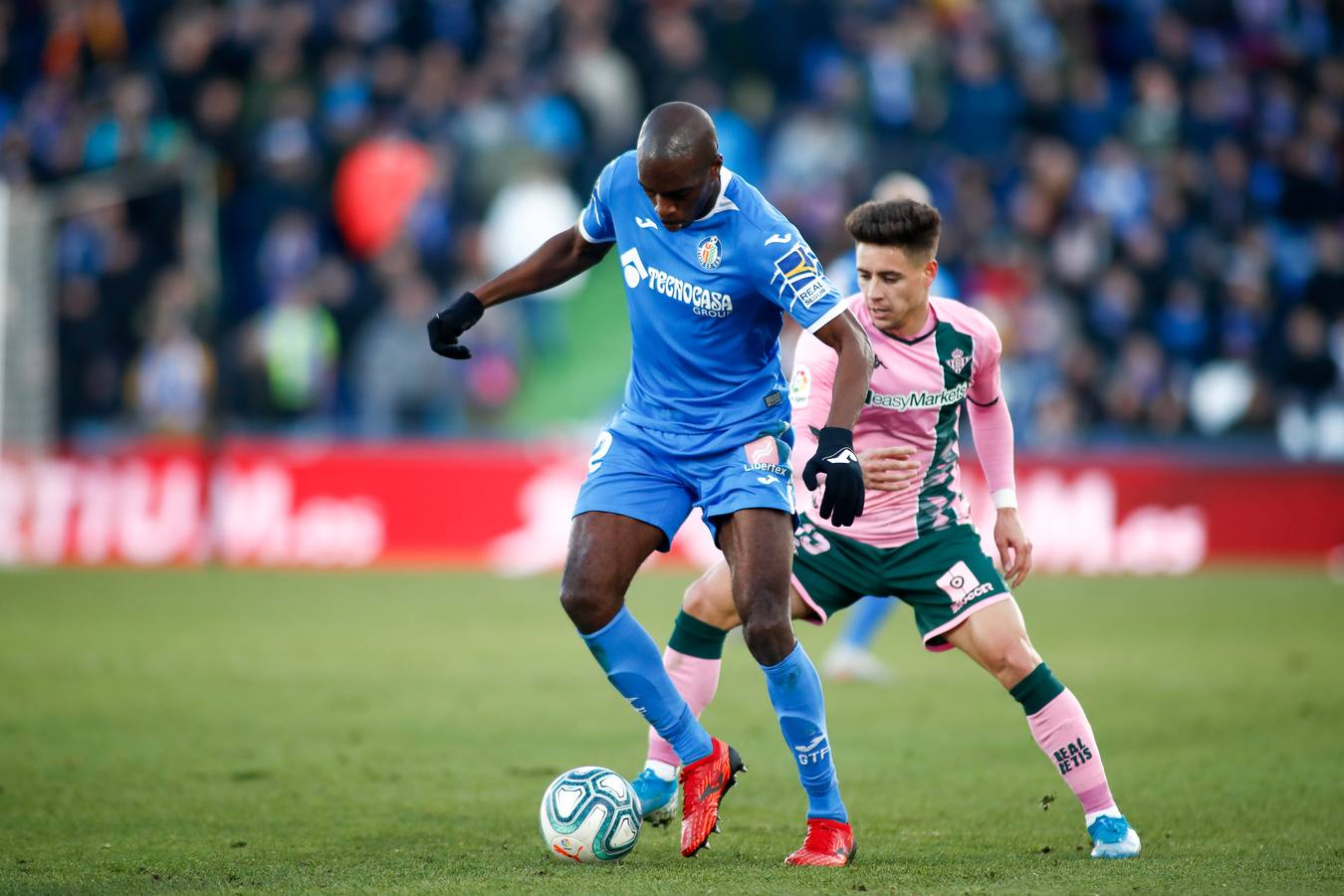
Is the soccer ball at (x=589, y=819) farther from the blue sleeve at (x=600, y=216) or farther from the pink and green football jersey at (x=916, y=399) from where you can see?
the blue sleeve at (x=600, y=216)

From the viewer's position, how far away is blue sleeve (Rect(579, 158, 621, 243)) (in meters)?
6.08

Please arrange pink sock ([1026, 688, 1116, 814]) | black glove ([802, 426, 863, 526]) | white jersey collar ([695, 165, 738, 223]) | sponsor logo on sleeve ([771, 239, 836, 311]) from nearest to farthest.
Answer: black glove ([802, 426, 863, 526]) → sponsor logo on sleeve ([771, 239, 836, 311]) → white jersey collar ([695, 165, 738, 223]) → pink sock ([1026, 688, 1116, 814])

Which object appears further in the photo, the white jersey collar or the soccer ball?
the white jersey collar

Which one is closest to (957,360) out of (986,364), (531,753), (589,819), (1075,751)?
(986,364)

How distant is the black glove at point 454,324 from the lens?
6098 mm

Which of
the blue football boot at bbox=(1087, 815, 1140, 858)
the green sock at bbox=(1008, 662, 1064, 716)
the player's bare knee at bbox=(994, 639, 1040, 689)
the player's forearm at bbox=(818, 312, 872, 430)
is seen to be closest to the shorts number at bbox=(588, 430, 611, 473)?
the player's forearm at bbox=(818, 312, 872, 430)

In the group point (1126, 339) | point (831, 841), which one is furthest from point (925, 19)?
point (831, 841)

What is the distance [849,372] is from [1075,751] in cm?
155

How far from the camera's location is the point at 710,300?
5.82 m

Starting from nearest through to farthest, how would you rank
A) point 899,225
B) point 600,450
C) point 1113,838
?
point 1113,838 → point 899,225 → point 600,450

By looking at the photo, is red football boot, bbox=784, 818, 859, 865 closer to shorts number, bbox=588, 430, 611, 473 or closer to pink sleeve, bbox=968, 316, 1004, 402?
shorts number, bbox=588, 430, 611, 473

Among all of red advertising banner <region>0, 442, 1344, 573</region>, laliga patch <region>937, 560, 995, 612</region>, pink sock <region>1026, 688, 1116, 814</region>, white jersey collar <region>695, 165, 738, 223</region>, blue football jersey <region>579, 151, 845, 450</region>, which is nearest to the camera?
blue football jersey <region>579, 151, 845, 450</region>

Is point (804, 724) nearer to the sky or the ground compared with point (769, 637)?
nearer to the ground

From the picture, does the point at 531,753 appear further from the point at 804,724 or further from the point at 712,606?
the point at 804,724
